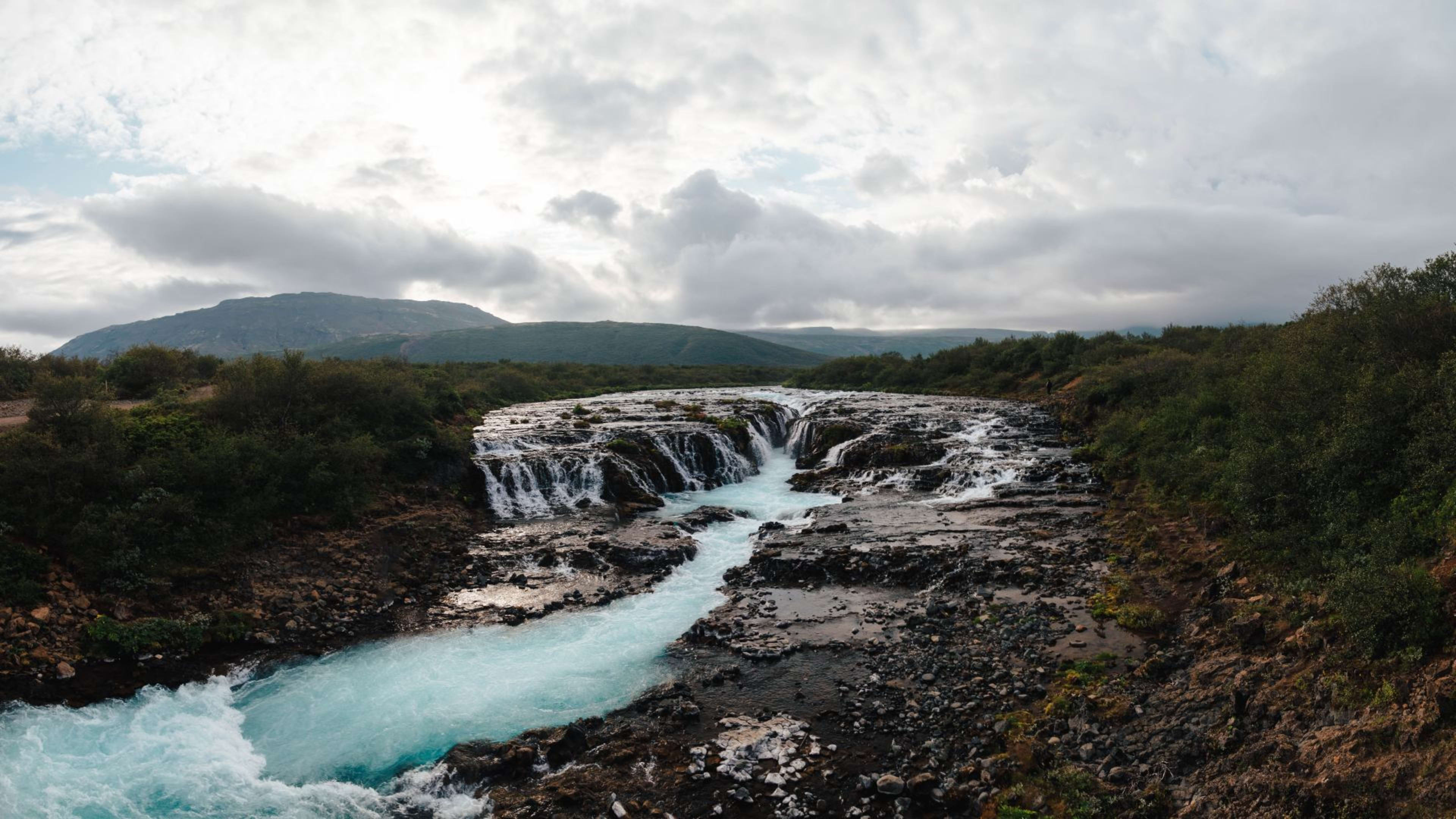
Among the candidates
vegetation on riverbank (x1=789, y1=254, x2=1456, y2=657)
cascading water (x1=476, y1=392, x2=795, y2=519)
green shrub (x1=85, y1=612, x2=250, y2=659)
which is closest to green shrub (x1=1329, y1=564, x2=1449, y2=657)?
vegetation on riverbank (x1=789, y1=254, x2=1456, y2=657)

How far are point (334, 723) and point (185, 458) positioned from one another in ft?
38.5

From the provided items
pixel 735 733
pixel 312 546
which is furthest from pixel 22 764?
pixel 735 733

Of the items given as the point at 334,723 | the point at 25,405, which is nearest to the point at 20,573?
the point at 334,723

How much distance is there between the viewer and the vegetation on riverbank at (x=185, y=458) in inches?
647

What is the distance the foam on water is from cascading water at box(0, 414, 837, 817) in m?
0.03

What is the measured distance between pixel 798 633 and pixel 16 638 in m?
17.3

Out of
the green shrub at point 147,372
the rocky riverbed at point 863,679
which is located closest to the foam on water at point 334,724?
the rocky riverbed at point 863,679

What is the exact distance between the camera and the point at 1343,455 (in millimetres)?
13508

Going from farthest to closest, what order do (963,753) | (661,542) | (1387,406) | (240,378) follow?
1. (240,378)
2. (661,542)
3. (1387,406)
4. (963,753)

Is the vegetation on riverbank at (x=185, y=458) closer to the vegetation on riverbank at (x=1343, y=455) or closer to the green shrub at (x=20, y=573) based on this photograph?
the green shrub at (x=20, y=573)

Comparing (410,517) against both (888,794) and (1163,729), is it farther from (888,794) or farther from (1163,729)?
(1163,729)

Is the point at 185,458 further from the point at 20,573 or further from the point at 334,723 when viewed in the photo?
the point at 334,723

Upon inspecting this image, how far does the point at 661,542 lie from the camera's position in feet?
77.6

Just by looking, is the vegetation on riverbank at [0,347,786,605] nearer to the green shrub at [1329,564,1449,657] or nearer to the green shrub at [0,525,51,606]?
the green shrub at [0,525,51,606]
